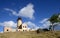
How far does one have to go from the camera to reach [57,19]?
6606 cm

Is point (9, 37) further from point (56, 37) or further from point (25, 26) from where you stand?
point (25, 26)

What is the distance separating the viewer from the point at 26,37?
39.6 meters

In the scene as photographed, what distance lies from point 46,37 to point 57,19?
30.3 m

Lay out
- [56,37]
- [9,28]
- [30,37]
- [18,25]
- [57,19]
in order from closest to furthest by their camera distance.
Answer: [56,37] < [30,37] < [57,19] < [9,28] < [18,25]

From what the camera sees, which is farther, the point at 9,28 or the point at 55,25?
the point at 9,28

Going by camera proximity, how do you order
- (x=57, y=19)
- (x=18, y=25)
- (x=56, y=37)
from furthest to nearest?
1. (x=18, y=25)
2. (x=57, y=19)
3. (x=56, y=37)

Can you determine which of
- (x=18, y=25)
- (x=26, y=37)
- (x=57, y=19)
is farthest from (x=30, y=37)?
(x=18, y=25)

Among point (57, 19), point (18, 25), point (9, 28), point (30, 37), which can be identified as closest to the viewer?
point (30, 37)

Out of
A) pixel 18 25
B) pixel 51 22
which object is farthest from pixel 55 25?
pixel 18 25

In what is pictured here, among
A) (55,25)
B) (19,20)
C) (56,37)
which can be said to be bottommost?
(56,37)

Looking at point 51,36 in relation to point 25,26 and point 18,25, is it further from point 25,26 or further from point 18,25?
point 18,25

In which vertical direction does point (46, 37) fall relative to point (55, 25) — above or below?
below

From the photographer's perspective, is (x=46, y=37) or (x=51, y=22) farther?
(x=51, y=22)

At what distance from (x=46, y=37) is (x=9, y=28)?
4574 cm
